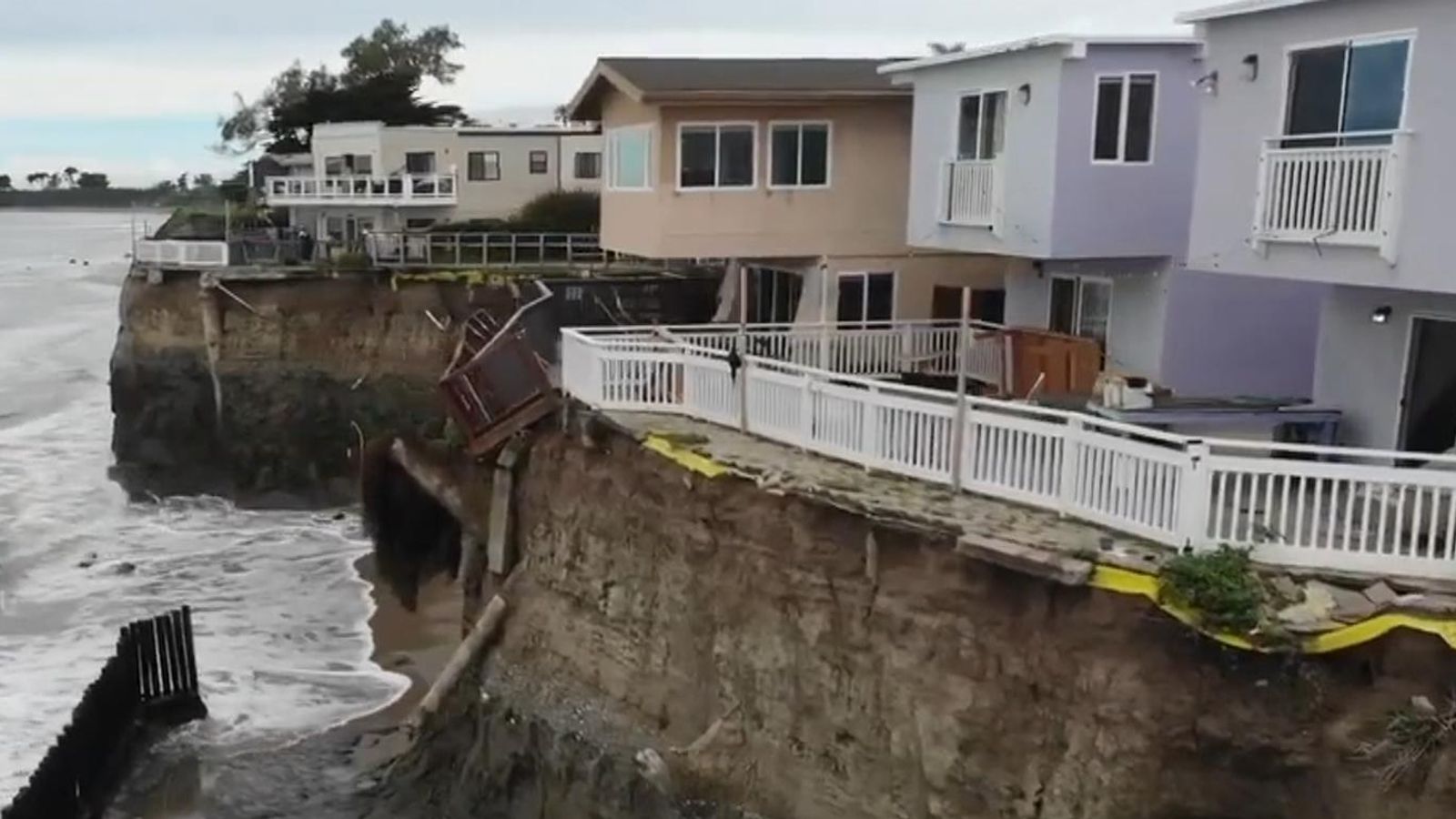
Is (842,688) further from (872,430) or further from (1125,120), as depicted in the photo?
(1125,120)

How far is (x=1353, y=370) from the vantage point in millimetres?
15398

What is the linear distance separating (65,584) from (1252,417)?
2575 cm

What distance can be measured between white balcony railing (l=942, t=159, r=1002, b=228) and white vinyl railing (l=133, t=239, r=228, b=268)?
3080 cm

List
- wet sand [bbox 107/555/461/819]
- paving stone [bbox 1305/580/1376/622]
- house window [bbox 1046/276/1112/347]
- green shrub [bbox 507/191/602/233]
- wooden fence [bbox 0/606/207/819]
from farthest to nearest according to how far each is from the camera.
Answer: green shrub [bbox 507/191/602/233] < house window [bbox 1046/276/1112/347] < wet sand [bbox 107/555/461/819] < wooden fence [bbox 0/606/207/819] < paving stone [bbox 1305/580/1376/622]

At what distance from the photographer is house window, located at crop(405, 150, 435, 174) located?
5716 centimetres

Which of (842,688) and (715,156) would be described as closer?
(842,688)

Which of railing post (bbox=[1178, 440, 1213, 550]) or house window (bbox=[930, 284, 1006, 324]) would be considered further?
house window (bbox=[930, 284, 1006, 324])

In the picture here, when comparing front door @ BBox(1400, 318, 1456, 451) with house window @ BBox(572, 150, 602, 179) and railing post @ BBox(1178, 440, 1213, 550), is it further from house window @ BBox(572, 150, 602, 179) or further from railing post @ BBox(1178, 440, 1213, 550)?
house window @ BBox(572, 150, 602, 179)

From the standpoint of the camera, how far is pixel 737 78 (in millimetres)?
23406

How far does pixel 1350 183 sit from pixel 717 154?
39.7ft

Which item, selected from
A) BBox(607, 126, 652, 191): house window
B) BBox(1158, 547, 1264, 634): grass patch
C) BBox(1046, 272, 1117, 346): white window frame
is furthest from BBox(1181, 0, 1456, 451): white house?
BBox(607, 126, 652, 191): house window

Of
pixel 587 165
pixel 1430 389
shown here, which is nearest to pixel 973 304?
pixel 1430 389

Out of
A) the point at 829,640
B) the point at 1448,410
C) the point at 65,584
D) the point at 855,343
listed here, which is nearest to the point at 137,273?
the point at 65,584

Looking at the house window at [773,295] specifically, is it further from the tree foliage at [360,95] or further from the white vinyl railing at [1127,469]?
the tree foliage at [360,95]
